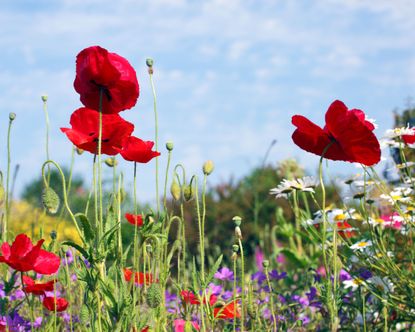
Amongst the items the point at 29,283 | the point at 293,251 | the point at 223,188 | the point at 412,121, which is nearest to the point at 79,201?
the point at 223,188

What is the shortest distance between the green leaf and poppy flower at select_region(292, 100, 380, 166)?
688 mm

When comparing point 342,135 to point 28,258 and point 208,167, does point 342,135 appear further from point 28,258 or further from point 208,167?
point 28,258

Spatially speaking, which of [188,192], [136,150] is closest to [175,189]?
[188,192]

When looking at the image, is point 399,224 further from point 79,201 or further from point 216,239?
point 79,201

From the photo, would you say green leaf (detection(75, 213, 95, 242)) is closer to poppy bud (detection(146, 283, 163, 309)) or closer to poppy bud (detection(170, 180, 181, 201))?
poppy bud (detection(146, 283, 163, 309))

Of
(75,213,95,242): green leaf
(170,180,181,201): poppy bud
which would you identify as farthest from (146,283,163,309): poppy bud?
(170,180,181,201): poppy bud

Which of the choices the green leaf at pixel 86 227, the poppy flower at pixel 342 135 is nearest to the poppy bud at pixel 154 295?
the green leaf at pixel 86 227

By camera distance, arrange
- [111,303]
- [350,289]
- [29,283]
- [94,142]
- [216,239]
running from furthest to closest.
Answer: [216,239]
[350,289]
[29,283]
[94,142]
[111,303]

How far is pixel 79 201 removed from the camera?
1255cm

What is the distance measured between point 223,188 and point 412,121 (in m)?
2.98

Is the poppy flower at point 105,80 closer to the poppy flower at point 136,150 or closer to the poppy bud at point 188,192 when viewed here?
the poppy flower at point 136,150

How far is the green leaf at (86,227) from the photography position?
1770 mm

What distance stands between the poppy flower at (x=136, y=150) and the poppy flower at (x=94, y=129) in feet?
0.07

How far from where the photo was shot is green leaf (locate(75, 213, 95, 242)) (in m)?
1.77
